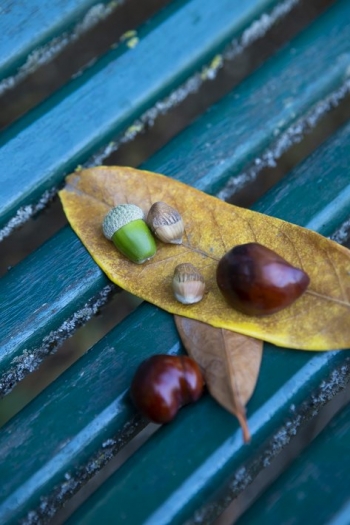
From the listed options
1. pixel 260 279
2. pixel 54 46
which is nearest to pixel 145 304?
pixel 260 279

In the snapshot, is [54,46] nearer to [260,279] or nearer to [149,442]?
[260,279]

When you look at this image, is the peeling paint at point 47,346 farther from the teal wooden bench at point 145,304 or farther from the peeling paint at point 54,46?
the peeling paint at point 54,46

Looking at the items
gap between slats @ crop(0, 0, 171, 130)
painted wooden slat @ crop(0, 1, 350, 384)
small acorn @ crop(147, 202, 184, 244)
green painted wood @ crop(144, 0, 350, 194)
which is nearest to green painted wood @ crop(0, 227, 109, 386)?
painted wooden slat @ crop(0, 1, 350, 384)

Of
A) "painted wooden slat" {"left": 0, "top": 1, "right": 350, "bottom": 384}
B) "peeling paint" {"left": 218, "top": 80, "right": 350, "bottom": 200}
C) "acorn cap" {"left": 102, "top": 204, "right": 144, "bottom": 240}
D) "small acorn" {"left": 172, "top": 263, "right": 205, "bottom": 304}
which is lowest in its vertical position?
"peeling paint" {"left": 218, "top": 80, "right": 350, "bottom": 200}

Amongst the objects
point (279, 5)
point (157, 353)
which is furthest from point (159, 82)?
point (157, 353)

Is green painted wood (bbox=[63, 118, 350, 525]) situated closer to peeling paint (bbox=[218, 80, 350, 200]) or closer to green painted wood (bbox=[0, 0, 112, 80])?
peeling paint (bbox=[218, 80, 350, 200])

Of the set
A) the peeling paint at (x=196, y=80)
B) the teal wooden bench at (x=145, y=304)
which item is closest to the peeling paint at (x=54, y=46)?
the teal wooden bench at (x=145, y=304)

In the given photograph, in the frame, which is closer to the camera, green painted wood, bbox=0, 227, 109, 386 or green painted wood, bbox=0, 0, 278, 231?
green painted wood, bbox=0, 227, 109, 386
